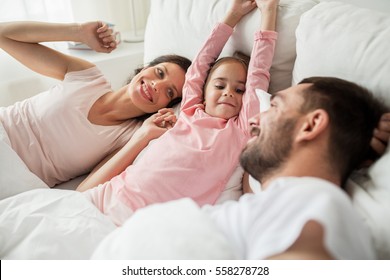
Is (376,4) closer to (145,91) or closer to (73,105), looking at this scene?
(145,91)

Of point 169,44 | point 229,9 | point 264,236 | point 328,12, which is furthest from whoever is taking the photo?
point 169,44

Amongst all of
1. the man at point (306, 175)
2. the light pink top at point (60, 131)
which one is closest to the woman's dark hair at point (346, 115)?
the man at point (306, 175)

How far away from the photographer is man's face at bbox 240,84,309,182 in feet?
2.45

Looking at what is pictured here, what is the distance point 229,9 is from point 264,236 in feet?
2.98

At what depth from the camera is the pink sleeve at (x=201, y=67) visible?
A: 1234 millimetres

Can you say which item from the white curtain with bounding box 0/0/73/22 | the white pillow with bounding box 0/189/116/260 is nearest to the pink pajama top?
the white pillow with bounding box 0/189/116/260

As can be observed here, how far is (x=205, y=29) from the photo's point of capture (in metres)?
1.31

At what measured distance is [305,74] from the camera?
3.23 ft

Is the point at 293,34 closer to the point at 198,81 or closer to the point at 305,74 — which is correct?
the point at 305,74

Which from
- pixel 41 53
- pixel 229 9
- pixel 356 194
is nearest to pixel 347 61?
pixel 356 194

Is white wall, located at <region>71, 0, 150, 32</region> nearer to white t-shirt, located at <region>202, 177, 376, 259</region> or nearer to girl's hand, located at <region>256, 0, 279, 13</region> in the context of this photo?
girl's hand, located at <region>256, 0, 279, 13</region>

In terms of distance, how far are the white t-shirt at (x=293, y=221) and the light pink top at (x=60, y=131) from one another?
2.55 ft

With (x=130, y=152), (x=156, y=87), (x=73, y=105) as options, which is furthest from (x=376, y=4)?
(x=73, y=105)

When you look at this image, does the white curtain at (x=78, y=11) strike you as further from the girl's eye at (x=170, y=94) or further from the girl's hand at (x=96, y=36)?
the girl's eye at (x=170, y=94)
